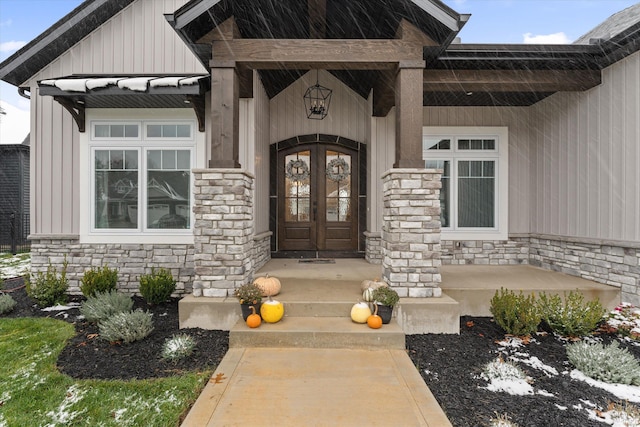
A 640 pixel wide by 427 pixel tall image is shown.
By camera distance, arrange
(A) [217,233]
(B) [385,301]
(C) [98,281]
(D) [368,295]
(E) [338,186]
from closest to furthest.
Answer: (B) [385,301] < (D) [368,295] < (A) [217,233] < (C) [98,281] < (E) [338,186]

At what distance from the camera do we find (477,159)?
6.70 meters

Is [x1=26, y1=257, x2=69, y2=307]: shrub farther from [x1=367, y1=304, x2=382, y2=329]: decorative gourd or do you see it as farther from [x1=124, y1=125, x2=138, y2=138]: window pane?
[x1=367, y1=304, x2=382, y2=329]: decorative gourd

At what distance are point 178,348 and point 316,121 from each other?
16.4ft

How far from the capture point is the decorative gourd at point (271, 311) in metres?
3.86

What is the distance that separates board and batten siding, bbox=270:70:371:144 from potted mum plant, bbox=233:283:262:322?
12.9ft

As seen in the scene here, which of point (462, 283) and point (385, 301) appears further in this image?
point (462, 283)

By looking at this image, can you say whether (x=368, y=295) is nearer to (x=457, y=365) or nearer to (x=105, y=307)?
(x=457, y=365)

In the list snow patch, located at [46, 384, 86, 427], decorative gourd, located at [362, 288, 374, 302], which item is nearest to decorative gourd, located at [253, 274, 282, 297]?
decorative gourd, located at [362, 288, 374, 302]

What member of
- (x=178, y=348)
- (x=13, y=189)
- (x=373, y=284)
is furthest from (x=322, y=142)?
(x=13, y=189)

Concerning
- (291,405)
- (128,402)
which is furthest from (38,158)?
(291,405)

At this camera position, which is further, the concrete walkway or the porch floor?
the porch floor

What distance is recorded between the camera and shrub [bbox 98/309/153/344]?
3811 mm

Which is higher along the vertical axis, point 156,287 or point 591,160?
point 591,160

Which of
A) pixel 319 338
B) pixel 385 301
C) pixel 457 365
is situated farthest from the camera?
pixel 385 301
